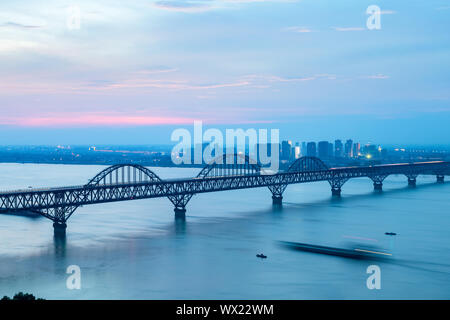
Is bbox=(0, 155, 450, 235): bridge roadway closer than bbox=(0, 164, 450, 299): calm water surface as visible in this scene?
No

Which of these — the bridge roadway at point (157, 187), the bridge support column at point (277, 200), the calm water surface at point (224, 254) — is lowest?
the calm water surface at point (224, 254)

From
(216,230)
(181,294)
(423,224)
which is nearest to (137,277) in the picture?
(181,294)

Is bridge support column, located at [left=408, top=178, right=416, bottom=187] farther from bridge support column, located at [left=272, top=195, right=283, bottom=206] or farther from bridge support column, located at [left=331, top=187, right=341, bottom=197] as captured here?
bridge support column, located at [left=272, top=195, right=283, bottom=206]

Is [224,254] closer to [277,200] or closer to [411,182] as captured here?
[277,200]

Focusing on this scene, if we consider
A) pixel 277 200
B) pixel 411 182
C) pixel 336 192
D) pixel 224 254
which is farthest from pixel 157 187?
pixel 411 182

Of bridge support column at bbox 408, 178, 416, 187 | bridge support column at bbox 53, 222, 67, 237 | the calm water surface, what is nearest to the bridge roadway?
bridge support column at bbox 53, 222, 67, 237

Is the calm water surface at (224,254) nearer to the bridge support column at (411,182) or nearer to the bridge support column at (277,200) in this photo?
the bridge support column at (277,200)

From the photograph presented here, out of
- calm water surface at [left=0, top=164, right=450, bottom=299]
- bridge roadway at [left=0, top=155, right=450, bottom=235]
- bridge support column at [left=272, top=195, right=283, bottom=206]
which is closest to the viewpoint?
calm water surface at [left=0, top=164, right=450, bottom=299]

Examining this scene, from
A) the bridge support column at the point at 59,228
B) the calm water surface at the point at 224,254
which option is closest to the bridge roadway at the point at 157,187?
the bridge support column at the point at 59,228
